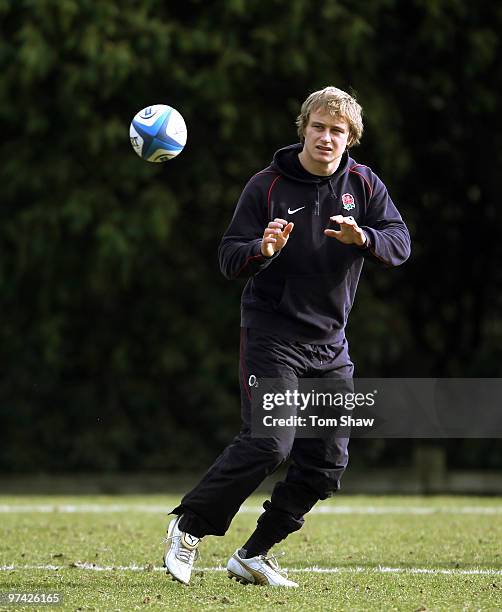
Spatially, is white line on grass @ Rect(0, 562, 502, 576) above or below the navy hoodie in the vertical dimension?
below

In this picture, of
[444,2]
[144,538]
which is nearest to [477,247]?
[444,2]

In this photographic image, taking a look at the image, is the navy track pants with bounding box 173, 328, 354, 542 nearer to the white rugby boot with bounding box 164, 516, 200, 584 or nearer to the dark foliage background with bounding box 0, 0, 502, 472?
the white rugby boot with bounding box 164, 516, 200, 584

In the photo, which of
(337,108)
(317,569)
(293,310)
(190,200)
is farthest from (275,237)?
(190,200)

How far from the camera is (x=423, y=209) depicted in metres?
16.2

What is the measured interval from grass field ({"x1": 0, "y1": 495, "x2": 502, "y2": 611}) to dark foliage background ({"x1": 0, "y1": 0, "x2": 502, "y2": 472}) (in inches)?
170

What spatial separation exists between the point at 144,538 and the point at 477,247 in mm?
9410

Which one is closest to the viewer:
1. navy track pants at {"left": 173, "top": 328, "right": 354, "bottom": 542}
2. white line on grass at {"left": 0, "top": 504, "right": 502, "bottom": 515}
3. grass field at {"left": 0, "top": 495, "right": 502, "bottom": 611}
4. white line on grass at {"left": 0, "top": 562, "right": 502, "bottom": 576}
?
grass field at {"left": 0, "top": 495, "right": 502, "bottom": 611}

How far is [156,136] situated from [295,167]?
4.00 ft

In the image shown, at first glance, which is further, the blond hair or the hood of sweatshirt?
the hood of sweatshirt

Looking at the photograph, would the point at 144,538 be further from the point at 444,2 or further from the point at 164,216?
the point at 444,2

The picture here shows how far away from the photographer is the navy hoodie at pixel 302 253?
18.9 ft

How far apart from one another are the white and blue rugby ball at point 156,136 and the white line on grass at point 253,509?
4133 millimetres

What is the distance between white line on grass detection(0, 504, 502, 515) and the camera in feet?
33.5

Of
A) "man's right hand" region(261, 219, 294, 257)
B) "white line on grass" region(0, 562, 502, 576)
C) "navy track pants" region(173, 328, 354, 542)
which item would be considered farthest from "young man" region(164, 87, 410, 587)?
"white line on grass" region(0, 562, 502, 576)
